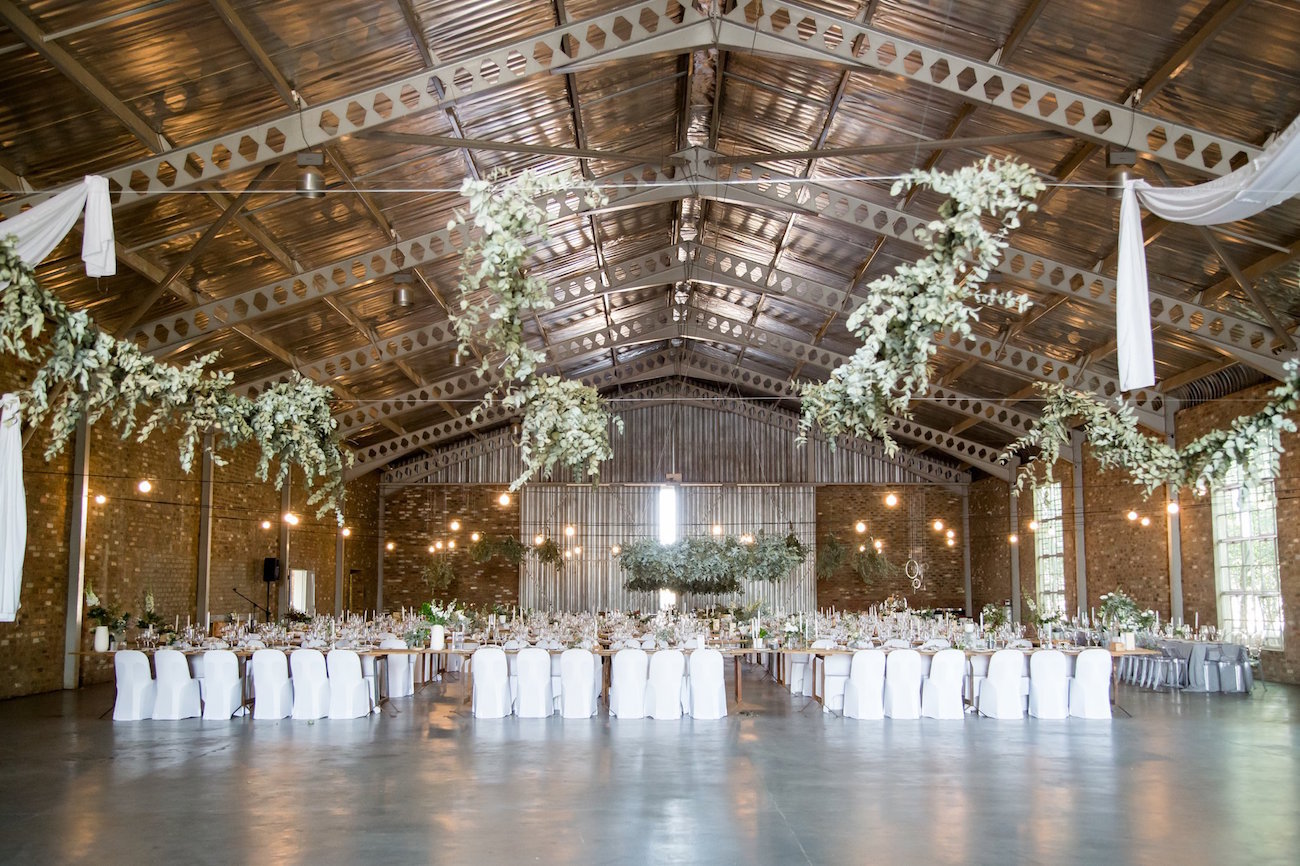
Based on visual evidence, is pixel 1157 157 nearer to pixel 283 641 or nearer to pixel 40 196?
pixel 40 196

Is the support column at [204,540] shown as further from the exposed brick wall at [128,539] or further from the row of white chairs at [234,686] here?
the row of white chairs at [234,686]

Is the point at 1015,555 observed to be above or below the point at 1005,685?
above

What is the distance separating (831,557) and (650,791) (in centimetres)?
1821

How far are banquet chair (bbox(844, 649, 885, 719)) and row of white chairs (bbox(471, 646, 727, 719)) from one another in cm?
138

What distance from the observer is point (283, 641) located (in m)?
13.9

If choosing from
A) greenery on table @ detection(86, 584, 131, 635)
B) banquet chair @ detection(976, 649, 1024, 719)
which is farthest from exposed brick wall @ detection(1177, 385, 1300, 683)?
greenery on table @ detection(86, 584, 131, 635)

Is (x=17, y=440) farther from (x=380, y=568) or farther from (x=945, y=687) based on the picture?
(x=380, y=568)

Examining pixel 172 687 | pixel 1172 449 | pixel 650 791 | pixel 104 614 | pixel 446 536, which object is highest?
pixel 1172 449

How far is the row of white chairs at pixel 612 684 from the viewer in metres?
11.4

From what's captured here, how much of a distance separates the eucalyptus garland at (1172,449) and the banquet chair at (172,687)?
27.6ft

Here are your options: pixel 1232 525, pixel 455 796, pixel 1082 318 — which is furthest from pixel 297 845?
pixel 1232 525

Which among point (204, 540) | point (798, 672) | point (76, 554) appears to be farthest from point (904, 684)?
point (204, 540)

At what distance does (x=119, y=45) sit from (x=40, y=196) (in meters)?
2.06

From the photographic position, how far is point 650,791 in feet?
24.6
